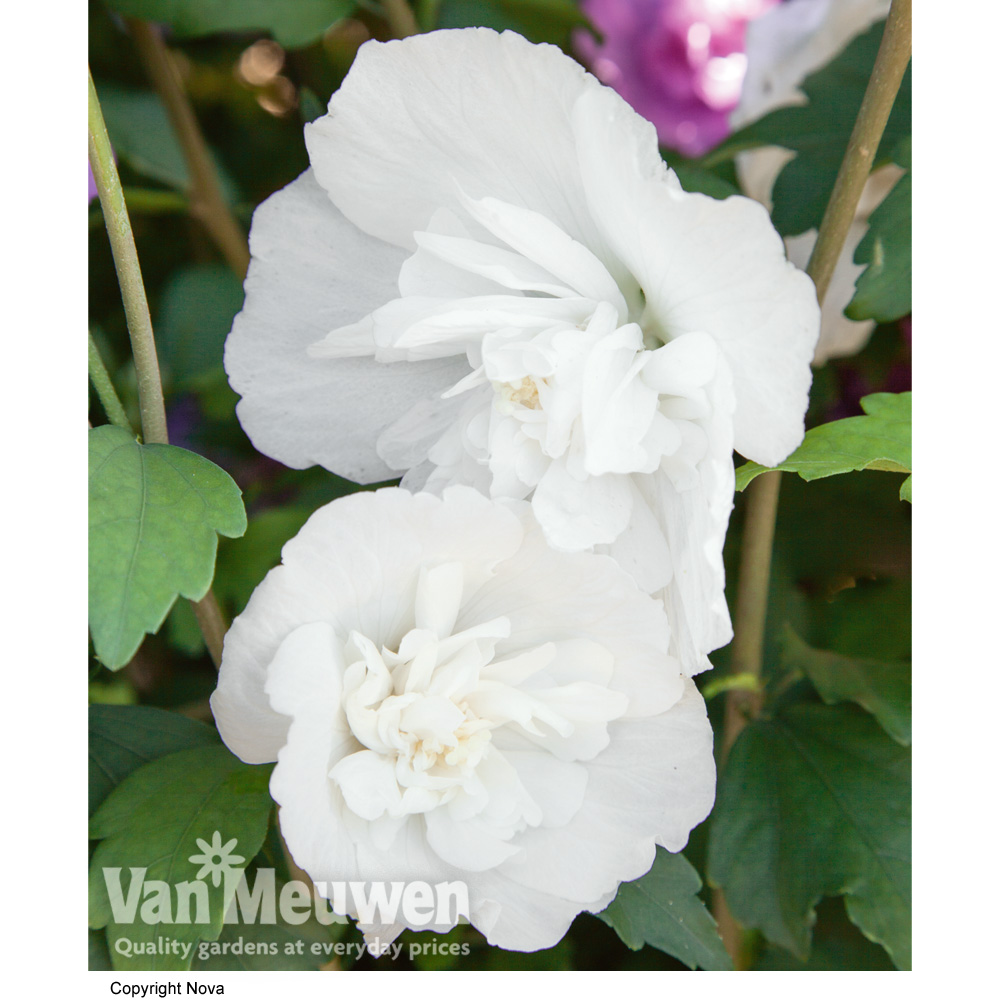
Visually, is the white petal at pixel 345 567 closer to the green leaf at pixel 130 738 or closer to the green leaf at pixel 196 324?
the green leaf at pixel 130 738

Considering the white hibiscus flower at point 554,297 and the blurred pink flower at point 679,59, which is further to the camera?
the blurred pink flower at point 679,59

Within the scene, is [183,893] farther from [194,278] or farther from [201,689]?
[194,278]

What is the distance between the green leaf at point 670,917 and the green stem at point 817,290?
4.5 inches

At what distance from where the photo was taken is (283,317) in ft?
1.58

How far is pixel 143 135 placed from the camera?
82 cm

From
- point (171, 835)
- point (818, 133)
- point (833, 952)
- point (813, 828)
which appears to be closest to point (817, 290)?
point (818, 133)

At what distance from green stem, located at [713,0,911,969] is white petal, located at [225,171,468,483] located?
202 mm

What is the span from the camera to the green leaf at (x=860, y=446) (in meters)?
0.44

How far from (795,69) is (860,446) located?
0.39 metres

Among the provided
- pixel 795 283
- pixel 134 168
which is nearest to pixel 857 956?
pixel 795 283

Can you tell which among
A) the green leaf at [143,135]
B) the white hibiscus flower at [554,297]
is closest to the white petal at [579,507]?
the white hibiscus flower at [554,297]

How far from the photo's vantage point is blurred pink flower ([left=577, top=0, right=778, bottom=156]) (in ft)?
3.11

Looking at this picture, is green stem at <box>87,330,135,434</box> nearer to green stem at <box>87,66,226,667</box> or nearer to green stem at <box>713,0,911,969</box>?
green stem at <box>87,66,226,667</box>

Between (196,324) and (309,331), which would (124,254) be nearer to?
(309,331)
